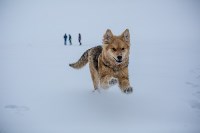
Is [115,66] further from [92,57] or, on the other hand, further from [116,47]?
[92,57]

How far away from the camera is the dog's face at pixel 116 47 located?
5.84 m

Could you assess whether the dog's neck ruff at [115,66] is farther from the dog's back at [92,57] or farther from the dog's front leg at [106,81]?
the dog's back at [92,57]

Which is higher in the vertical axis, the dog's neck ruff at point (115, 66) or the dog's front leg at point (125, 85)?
the dog's neck ruff at point (115, 66)

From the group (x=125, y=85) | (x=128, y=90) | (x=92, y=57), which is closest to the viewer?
(x=128, y=90)

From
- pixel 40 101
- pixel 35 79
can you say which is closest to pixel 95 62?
pixel 40 101

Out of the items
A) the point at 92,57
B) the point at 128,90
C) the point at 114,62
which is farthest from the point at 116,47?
the point at 92,57

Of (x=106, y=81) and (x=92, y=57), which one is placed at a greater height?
(x=92, y=57)

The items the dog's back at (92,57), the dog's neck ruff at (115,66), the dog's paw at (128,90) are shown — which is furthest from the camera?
the dog's back at (92,57)

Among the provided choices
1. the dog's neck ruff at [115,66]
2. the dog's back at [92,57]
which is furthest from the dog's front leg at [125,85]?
the dog's back at [92,57]

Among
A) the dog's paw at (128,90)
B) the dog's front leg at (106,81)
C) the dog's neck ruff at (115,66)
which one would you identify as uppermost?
the dog's neck ruff at (115,66)

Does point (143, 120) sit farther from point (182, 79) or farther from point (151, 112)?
point (182, 79)

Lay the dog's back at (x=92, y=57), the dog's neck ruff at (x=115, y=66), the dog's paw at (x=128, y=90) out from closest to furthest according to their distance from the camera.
Result: 1. the dog's paw at (x=128, y=90)
2. the dog's neck ruff at (x=115, y=66)
3. the dog's back at (x=92, y=57)

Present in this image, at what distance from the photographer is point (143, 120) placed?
526 cm

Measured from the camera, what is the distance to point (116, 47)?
5906mm
